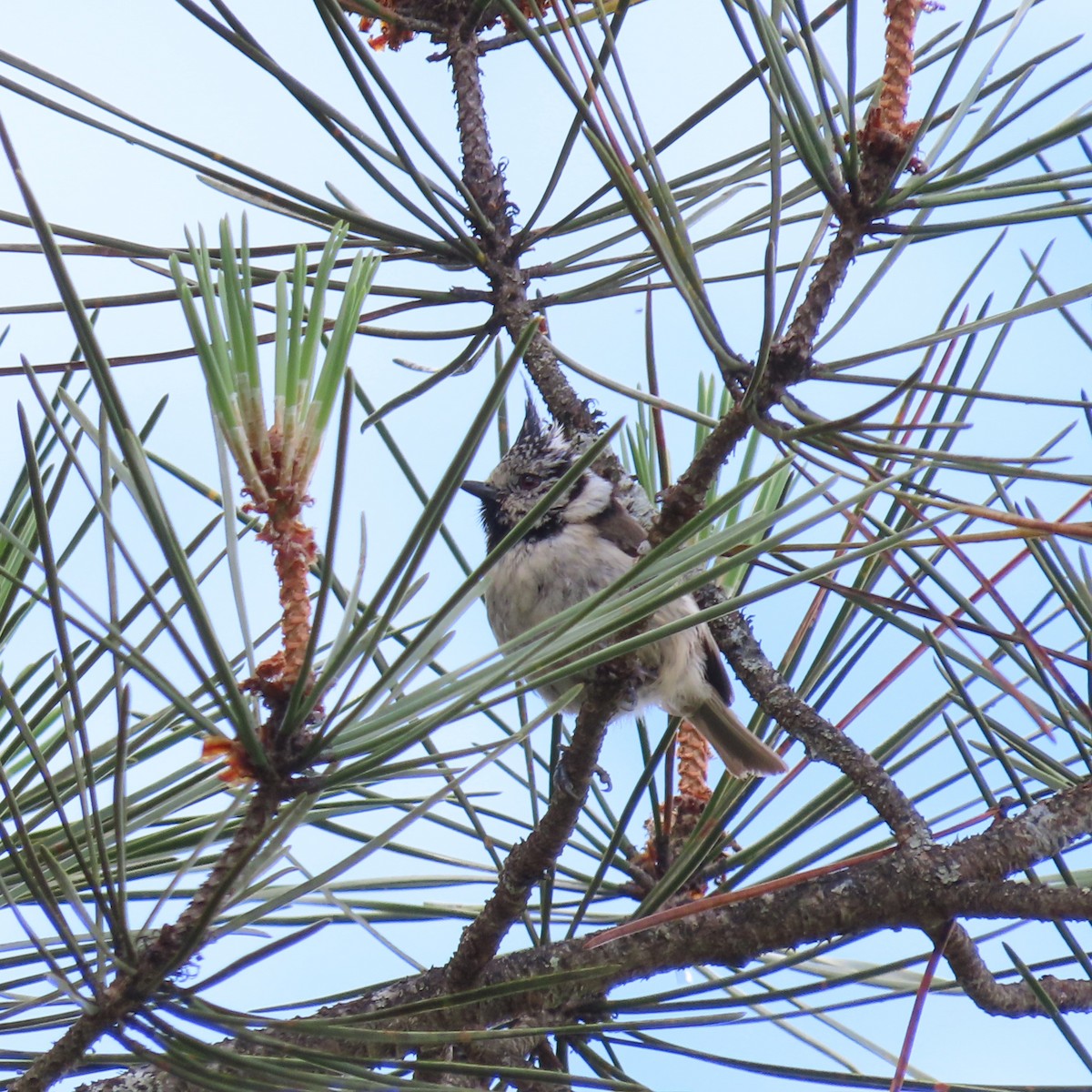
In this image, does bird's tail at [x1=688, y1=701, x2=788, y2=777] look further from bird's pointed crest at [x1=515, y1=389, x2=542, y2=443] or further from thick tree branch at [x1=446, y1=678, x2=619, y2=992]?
thick tree branch at [x1=446, y1=678, x2=619, y2=992]

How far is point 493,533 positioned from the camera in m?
2.67

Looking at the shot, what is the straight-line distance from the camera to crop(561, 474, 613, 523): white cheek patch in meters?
2.33

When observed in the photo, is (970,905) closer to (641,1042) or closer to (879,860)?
(879,860)

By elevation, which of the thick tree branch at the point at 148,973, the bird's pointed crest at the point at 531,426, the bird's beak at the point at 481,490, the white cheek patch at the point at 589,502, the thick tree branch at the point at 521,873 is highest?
the bird's pointed crest at the point at 531,426

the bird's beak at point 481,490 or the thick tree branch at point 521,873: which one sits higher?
the bird's beak at point 481,490

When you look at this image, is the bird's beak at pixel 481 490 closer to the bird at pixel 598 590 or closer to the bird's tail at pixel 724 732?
the bird at pixel 598 590

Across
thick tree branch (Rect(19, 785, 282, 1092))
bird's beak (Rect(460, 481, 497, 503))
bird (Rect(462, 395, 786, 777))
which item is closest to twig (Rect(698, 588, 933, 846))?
thick tree branch (Rect(19, 785, 282, 1092))

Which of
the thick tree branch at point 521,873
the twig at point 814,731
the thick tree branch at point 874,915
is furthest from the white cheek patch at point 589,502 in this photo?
the thick tree branch at point 874,915

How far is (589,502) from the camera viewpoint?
238 centimetres

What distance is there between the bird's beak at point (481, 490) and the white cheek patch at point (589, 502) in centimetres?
20

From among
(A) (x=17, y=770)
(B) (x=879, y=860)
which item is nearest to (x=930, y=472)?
(B) (x=879, y=860)

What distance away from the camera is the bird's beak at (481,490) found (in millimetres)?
2525

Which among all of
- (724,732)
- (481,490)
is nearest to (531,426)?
(481,490)

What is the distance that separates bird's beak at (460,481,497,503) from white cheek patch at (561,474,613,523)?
0.66 feet
